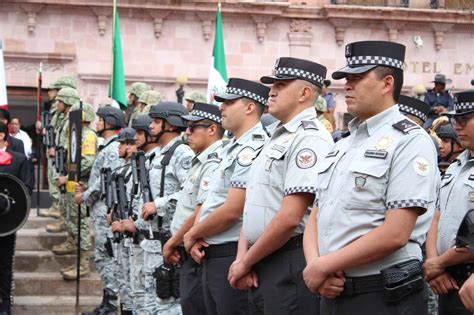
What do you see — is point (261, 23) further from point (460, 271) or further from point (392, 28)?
point (460, 271)

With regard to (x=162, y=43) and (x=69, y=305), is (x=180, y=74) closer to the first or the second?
(x=162, y=43)

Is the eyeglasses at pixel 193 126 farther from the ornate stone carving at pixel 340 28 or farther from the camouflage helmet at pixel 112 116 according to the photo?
the ornate stone carving at pixel 340 28

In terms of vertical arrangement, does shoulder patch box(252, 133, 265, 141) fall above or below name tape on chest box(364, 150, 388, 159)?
below

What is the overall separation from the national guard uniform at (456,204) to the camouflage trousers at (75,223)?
735 centimetres

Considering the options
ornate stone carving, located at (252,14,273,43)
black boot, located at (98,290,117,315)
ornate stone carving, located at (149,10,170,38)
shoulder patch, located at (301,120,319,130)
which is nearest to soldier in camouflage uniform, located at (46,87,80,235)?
black boot, located at (98,290,117,315)

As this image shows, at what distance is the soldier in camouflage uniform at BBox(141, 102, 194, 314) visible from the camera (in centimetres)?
891

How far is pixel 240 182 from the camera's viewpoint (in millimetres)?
6559

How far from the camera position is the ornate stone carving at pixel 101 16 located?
66.6 ft

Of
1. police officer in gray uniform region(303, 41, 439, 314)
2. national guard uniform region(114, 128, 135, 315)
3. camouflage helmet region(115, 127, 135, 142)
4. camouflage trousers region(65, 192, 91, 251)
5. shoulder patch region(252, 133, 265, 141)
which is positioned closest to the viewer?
police officer in gray uniform region(303, 41, 439, 314)

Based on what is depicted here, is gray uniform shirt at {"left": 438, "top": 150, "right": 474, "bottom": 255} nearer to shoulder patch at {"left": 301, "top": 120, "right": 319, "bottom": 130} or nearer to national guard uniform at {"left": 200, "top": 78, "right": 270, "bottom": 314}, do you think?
shoulder patch at {"left": 301, "top": 120, "right": 319, "bottom": 130}

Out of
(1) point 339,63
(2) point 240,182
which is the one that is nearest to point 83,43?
(1) point 339,63

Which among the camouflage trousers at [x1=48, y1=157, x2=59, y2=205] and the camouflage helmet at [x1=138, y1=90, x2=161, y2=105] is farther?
the camouflage trousers at [x1=48, y1=157, x2=59, y2=205]

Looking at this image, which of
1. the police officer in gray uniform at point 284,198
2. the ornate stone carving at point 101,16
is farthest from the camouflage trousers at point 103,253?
the ornate stone carving at point 101,16

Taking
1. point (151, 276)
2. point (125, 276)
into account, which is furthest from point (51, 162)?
point (151, 276)
